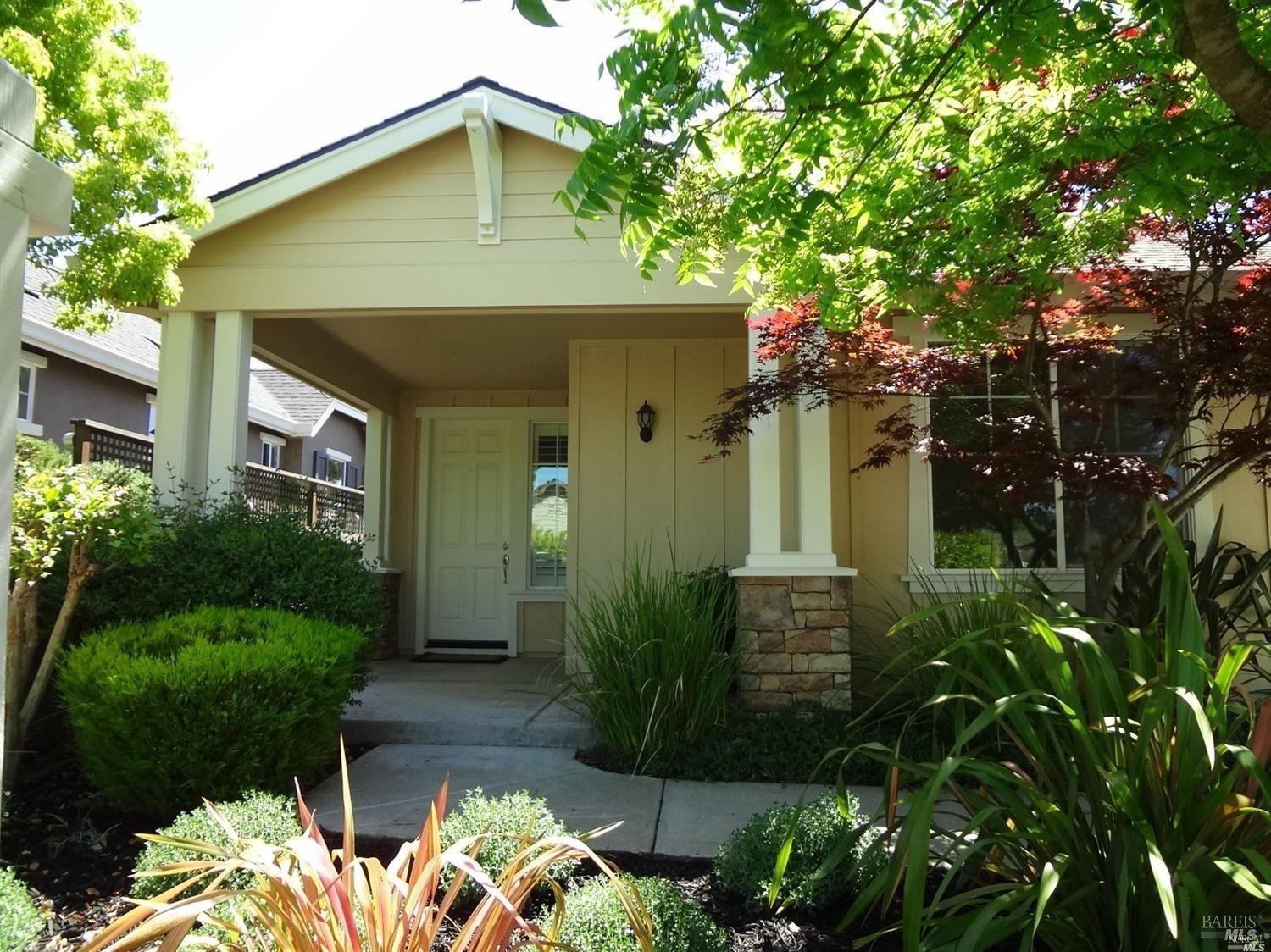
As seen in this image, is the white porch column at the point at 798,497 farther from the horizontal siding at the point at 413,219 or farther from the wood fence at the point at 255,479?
the wood fence at the point at 255,479

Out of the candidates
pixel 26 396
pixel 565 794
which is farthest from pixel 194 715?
pixel 26 396

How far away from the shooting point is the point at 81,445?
5.94 m

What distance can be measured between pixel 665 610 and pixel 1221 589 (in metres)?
3.74

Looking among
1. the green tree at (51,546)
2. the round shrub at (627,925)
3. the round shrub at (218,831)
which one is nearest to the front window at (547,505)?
the green tree at (51,546)

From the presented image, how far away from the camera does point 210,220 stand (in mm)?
5633

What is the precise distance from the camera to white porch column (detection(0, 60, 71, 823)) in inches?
95.2

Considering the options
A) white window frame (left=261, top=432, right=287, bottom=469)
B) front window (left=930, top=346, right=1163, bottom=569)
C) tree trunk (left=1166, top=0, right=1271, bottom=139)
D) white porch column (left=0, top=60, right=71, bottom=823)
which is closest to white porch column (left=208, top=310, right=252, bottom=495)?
white porch column (left=0, top=60, right=71, bottom=823)

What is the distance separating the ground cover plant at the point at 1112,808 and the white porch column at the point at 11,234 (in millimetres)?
2534

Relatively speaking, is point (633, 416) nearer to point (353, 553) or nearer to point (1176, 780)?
point (353, 553)

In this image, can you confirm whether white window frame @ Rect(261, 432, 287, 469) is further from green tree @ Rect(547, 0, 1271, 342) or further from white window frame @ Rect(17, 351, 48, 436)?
green tree @ Rect(547, 0, 1271, 342)

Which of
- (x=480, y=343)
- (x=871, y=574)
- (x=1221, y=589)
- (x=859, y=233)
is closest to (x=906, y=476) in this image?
(x=871, y=574)

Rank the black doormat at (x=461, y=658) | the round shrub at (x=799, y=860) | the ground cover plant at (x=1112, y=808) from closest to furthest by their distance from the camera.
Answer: the ground cover plant at (x=1112, y=808), the round shrub at (x=799, y=860), the black doormat at (x=461, y=658)

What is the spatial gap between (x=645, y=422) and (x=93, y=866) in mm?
4891

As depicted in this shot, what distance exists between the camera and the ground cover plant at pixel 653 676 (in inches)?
188
